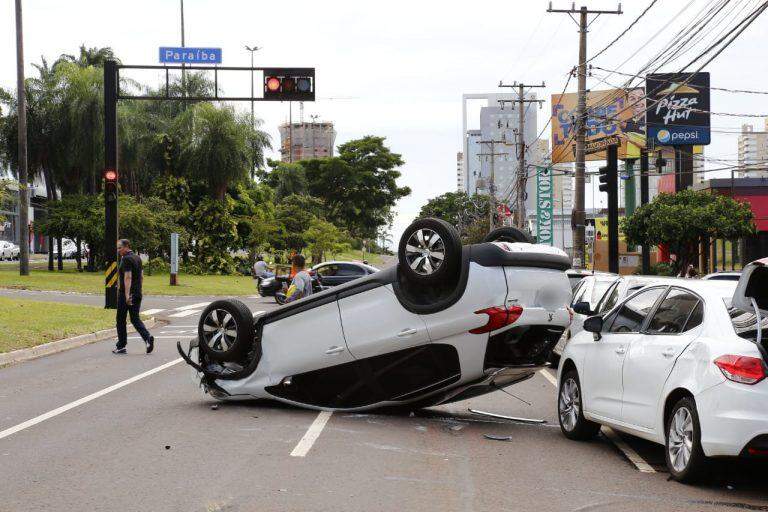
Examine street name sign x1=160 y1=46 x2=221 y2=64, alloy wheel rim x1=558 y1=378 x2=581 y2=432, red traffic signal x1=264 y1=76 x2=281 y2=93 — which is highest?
street name sign x1=160 y1=46 x2=221 y2=64

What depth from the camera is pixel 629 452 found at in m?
9.12

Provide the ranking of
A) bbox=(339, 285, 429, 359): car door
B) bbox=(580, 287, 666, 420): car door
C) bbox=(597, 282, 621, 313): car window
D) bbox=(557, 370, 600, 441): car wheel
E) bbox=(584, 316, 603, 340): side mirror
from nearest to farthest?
bbox=(580, 287, 666, 420): car door < bbox=(584, 316, 603, 340): side mirror < bbox=(557, 370, 600, 441): car wheel < bbox=(339, 285, 429, 359): car door < bbox=(597, 282, 621, 313): car window

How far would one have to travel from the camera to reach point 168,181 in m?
60.0

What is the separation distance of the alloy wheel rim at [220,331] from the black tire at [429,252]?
2.29 m

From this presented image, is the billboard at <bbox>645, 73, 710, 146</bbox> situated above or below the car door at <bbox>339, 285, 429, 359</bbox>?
above

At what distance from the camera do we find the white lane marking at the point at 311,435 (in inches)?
340

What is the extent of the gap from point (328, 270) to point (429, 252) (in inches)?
992

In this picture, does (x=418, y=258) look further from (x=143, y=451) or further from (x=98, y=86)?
(x=98, y=86)

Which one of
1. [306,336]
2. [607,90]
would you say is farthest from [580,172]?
[607,90]

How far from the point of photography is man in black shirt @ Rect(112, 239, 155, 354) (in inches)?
683

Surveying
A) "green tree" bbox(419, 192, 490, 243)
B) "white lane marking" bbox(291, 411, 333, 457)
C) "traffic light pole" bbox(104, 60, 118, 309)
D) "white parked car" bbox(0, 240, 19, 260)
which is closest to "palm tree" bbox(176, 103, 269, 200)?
"white parked car" bbox(0, 240, 19, 260)

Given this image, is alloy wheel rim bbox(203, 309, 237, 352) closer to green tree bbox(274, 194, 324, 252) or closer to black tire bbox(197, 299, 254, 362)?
black tire bbox(197, 299, 254, 362)

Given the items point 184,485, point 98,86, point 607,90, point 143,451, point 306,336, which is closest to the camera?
point 184,485

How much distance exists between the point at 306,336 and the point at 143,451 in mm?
2595
